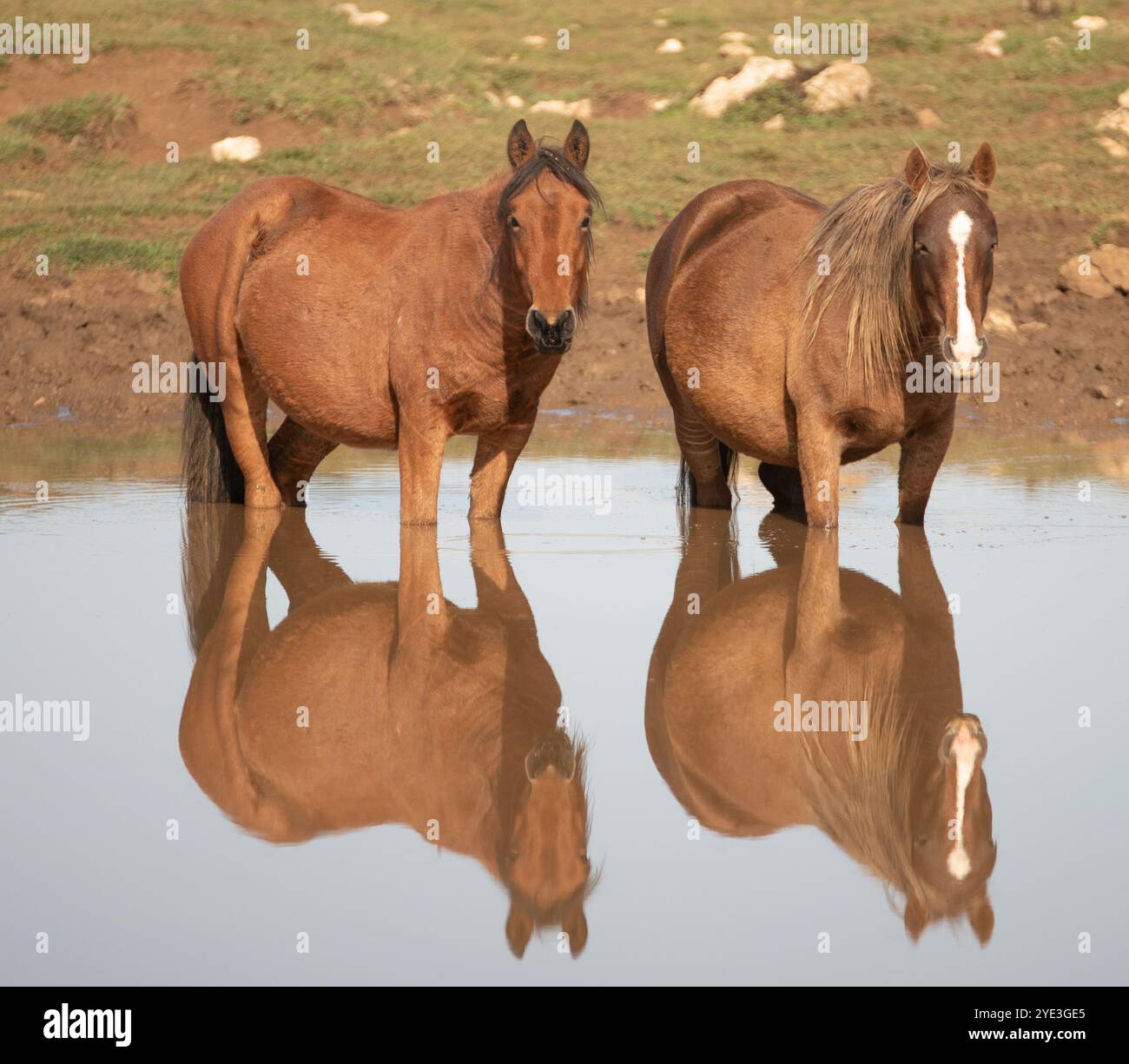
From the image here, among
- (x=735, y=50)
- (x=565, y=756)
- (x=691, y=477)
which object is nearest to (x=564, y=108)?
(x=735, y=50)

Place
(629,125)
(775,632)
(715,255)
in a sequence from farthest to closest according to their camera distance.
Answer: (629,125) < (715,255) < (775,632)

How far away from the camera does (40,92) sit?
22125 mm

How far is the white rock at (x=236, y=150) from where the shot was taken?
19344mm

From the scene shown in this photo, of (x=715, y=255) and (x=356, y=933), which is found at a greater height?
(x=715, y=255)

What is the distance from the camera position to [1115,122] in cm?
1825

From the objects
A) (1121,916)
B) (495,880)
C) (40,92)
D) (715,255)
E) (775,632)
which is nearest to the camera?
(1121,916)

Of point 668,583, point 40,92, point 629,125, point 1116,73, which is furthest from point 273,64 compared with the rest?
point 668,583

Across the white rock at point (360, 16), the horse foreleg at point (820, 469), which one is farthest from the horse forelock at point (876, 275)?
the white rock at point (360, 16)

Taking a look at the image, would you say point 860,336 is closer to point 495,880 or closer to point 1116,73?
point 495,880

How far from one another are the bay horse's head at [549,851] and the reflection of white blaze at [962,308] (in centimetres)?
296

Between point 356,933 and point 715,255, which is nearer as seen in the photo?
point 356,933

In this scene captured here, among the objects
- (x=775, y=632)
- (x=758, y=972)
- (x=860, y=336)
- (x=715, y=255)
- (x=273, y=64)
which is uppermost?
(x=273, y=64)

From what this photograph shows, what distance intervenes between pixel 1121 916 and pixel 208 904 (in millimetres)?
2005

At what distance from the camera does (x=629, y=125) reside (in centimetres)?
2066
